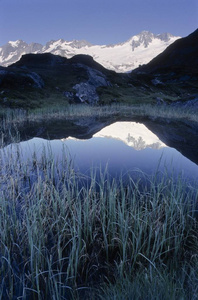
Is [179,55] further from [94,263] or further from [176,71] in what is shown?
[94,263]

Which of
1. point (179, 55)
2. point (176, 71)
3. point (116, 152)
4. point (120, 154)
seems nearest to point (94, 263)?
point (120, 154)

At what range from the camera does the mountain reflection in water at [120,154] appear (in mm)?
7926

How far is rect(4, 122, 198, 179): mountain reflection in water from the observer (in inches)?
312

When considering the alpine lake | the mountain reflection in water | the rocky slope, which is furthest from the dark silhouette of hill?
the mountain reflection in water

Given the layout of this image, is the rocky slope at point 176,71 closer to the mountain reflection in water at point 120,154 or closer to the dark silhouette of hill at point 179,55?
the dark silhouette of hill at point 179,55

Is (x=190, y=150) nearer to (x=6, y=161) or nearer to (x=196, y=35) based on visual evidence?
(x=6, y=161)

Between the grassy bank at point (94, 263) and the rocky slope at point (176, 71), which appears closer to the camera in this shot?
the grassy bank at point (94, 263)

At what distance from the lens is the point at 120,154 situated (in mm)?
10266

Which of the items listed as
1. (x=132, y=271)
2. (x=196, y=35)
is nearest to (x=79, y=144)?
(x=132, y=271)

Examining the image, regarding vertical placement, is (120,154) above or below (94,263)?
above

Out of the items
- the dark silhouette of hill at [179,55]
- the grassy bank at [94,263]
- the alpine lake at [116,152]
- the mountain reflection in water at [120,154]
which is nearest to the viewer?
the grassy bank at [94,263]

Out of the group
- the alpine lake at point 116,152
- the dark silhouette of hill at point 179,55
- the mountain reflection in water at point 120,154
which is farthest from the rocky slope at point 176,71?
the mountain reflection in water at point 120,154

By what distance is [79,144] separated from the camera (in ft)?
40.8

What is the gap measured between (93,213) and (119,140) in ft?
32.7
